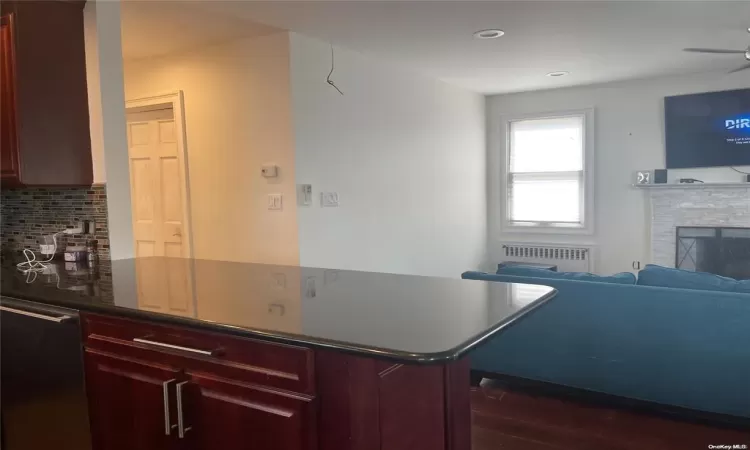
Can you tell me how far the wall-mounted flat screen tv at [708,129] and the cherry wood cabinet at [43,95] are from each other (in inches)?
210

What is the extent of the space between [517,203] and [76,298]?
5.45m

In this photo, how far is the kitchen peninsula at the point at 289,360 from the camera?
1338 millimetres

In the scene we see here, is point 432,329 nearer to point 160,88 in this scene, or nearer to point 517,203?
point 160,88

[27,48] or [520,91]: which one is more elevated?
[520,91]

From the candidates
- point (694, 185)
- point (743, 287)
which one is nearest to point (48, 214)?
A: point (743, 287)

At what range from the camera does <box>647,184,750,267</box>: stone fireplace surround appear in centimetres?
540

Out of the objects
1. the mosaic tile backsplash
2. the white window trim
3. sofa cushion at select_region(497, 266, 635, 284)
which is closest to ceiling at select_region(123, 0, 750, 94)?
the white window trim

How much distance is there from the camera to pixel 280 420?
4.61 ft

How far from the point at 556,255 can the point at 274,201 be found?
3.70m

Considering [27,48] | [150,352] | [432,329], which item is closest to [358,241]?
[27,48]

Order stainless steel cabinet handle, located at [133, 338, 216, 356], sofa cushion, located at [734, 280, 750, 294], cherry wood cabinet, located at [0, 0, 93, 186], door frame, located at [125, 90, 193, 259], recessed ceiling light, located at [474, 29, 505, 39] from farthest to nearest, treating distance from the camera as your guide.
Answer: door frame, located at [125, 90, 193, 259]
recessed ceiling light, located at [474, 29, 505, 39]
sofa cushion, located at [734, 280, 750, 294]
cherry wood cabinet, located at [0, 0, 93, 186]
stainless steel cabinet handle, located at [133, 338, 216, 356]

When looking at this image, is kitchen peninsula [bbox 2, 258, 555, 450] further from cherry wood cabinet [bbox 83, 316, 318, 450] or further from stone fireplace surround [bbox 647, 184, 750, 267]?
stone fireplace surround [bbox 647, 184, 750, 267]

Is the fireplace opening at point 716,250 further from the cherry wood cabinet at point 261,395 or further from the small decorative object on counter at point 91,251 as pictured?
the small decorative object on counter at point 91,251

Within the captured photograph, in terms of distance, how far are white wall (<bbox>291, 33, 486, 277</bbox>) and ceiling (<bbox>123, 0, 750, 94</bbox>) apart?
26 centimetres
